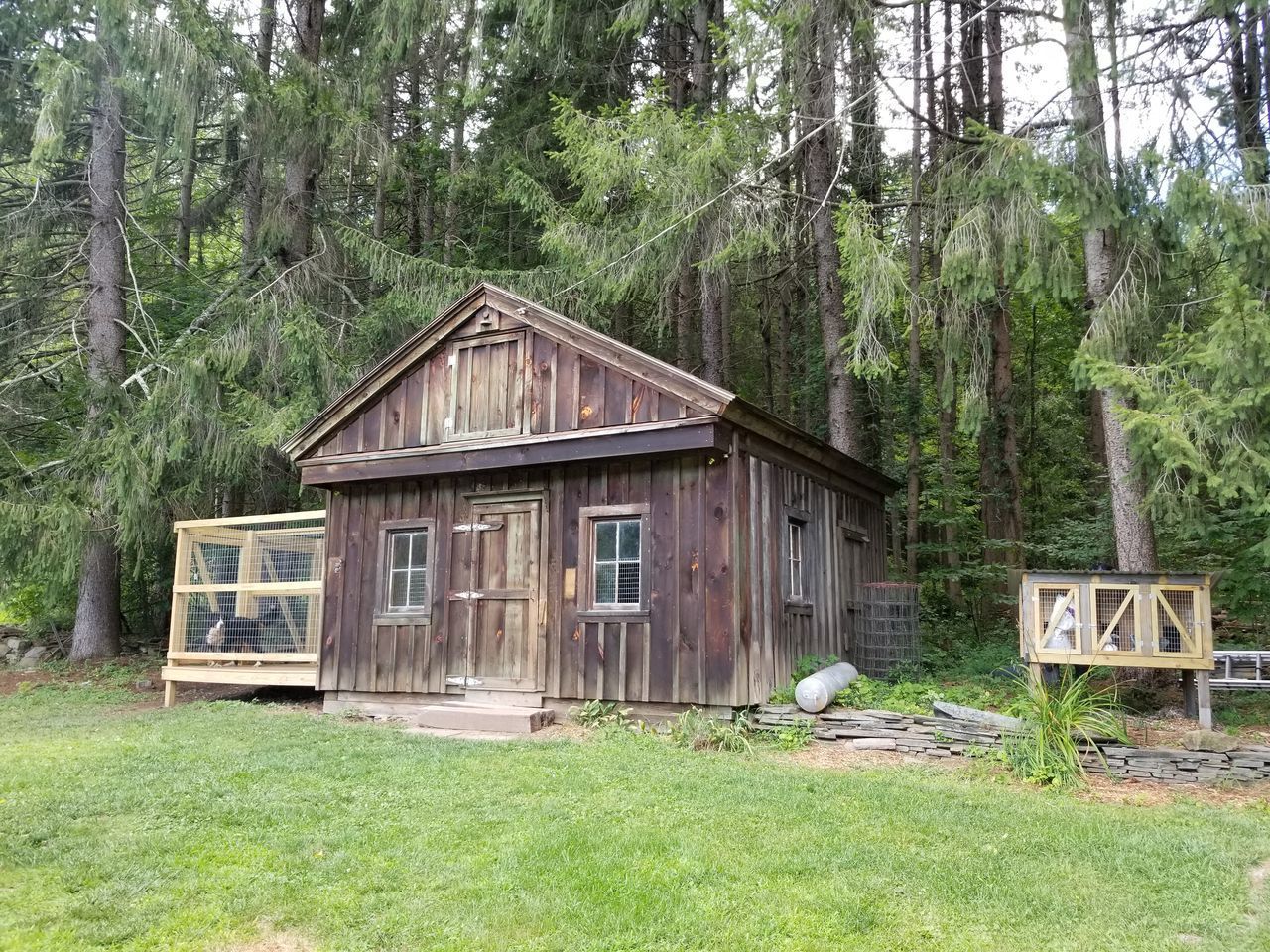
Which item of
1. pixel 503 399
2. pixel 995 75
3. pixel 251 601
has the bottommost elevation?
pixel 251 601

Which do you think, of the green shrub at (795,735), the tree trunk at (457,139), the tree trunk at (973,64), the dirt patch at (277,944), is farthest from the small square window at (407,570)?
the tree trunk at (973,64)

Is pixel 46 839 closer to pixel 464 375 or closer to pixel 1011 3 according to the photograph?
pixel 464 375

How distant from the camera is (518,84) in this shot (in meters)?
17.3

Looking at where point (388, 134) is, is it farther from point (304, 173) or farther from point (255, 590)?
point (255, 590)

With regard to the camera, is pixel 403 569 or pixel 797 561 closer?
pixel 797 561

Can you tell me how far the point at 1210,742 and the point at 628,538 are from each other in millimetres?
5200

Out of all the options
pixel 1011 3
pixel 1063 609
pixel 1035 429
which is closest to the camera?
pixel 1063 609

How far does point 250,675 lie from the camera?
11.3m

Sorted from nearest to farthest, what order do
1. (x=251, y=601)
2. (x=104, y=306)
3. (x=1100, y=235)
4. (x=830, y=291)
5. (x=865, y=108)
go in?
(x=1100, y=235), (x=251, y=601), (x=865, y=108), (x=830, y=291), (x=104, y=306)

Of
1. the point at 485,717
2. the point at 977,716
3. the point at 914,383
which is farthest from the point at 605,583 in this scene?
the point at 914,383

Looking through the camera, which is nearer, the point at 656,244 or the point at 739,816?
the point at 739,816

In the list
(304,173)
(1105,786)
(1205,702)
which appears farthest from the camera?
(304,173)

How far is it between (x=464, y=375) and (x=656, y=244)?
373 centimetres

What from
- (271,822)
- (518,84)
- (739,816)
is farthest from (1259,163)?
(518,84)
